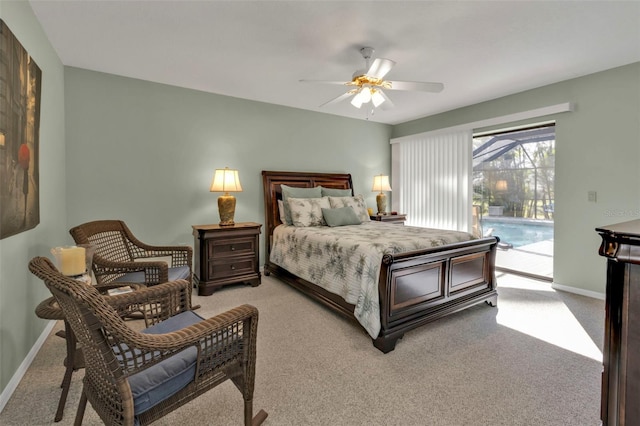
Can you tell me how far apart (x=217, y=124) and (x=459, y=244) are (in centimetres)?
330

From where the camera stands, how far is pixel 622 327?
937 millimetres

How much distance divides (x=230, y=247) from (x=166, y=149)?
1.45m

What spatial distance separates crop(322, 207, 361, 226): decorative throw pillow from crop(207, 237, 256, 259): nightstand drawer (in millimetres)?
977

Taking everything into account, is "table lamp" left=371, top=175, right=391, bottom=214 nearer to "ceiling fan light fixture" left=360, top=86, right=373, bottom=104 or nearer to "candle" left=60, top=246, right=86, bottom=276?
"ceiling fan light fixture" left=360, top=86, right=373, bottom=104

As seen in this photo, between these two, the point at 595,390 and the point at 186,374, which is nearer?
the point at 186,374

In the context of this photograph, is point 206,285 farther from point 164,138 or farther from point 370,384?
point 370,384

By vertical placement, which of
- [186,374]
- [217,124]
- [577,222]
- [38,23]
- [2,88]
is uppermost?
[38,23]

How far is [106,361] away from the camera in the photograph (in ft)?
3.52

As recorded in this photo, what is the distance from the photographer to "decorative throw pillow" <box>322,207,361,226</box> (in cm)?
390

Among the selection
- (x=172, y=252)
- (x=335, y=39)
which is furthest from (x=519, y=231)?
(x=172, y=252)

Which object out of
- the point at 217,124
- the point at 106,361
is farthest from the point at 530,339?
the point at 217,124

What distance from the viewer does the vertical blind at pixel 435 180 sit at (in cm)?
475

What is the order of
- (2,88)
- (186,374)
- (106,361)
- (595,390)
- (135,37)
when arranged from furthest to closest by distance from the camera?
(135,37) → (595,390) → (2,88) → (186,374) → (106,361)

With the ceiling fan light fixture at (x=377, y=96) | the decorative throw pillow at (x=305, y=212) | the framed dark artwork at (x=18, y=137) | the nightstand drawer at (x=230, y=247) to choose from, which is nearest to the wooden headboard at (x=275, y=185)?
the decorative throw pillow at (x=305, y=212)
